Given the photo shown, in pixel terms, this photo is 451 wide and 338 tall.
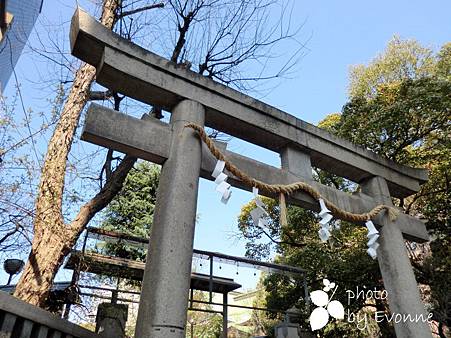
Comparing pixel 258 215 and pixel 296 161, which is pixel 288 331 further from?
pixel 258 215

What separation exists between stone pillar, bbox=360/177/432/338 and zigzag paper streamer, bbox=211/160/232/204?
2314 mm

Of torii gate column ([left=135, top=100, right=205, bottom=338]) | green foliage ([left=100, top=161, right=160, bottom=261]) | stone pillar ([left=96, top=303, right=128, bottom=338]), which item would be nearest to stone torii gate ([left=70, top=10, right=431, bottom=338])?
torii gate column ([left=135, top=100, right=205, bottom=338])

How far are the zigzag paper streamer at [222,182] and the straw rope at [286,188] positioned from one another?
0.07m

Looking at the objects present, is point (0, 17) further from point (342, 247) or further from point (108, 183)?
point (342, 247)

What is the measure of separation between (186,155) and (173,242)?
30.9 inches

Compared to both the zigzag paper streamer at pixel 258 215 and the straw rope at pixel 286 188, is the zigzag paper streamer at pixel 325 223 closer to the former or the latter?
the straw rope at pixel 286 188

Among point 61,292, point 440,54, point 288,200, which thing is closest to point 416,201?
point 440,54

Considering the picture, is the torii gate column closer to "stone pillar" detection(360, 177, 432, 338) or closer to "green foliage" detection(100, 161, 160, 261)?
"stone pillar" detection(360, 177, 432, 338)

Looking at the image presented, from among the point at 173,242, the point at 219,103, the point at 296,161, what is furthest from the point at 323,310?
the point at 219,103

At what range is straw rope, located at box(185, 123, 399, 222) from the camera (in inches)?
119

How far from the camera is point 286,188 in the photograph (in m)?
3.36

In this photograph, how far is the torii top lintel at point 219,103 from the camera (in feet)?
9.31

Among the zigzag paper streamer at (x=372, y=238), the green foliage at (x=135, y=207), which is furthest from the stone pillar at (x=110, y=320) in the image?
the green foliage at (x=135, y=207)

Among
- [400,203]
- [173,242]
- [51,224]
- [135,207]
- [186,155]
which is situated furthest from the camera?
[135,207]
